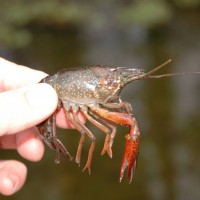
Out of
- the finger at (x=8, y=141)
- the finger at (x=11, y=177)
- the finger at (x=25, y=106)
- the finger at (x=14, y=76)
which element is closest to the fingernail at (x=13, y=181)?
the finger at (x=11, y=177)

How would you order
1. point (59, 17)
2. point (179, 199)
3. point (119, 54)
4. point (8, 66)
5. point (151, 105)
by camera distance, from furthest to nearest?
point (59, 17) < point (119, 54) < point (151, 105) < point (179, 199) < point (8, 66)

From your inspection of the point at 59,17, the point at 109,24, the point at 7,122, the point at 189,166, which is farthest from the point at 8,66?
the point at 109,24

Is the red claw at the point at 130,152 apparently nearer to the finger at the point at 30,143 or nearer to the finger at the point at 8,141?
the finger at the point at 30,143

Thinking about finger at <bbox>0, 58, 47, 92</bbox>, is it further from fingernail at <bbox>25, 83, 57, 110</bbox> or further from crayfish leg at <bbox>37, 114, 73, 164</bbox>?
fingernail at <bbox>25, 83, 57, 110</bbox>

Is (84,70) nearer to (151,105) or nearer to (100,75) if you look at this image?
(100,75)

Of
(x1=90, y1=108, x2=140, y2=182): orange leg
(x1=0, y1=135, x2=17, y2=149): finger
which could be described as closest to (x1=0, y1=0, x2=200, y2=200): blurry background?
(x1=0, y1=135, x2=17, y2=149): finger

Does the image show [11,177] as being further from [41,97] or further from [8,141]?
[41,97]
